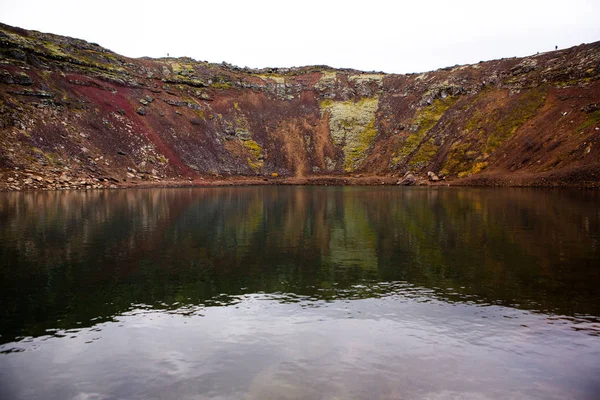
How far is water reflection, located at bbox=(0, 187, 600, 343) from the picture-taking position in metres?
17.2

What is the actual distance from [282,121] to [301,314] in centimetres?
11607

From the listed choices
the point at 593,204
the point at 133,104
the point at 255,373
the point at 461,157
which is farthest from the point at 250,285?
the point at 133,104

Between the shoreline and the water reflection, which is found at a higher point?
the shoreline

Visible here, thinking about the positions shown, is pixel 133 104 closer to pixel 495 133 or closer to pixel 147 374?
pixel 495 133

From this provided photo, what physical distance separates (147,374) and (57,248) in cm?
1870

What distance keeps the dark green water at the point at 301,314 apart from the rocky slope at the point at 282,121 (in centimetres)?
5615

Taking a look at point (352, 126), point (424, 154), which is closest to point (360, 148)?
point (352, 126)

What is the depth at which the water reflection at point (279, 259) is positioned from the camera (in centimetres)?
1722

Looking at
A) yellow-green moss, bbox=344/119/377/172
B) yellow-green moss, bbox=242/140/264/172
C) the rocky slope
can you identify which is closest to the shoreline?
the rocky slope

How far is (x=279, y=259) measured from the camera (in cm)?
2438

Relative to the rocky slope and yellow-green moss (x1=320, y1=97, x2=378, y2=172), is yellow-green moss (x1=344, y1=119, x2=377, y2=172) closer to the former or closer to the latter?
yellow-green moss (x1=320, y1=97, x2=378, y2=172)

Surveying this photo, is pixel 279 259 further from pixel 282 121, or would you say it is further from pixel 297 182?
pixel 282 121

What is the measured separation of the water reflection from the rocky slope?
146 ft

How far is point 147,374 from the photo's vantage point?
11.3 metres
